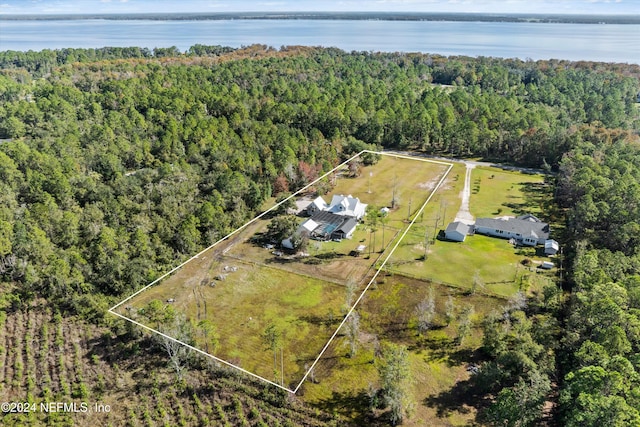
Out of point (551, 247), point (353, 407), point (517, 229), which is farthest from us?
point (517, 229)

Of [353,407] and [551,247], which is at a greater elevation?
[551,247]

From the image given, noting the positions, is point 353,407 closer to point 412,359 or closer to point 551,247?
point 412,359

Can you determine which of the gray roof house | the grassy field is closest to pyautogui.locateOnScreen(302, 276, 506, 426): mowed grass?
the grassy field

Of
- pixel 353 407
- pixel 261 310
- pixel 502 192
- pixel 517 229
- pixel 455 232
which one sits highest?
pixel 261 310

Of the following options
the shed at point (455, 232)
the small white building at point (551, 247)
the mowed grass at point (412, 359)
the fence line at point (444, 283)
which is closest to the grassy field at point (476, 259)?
the fence line at point (444, 283)

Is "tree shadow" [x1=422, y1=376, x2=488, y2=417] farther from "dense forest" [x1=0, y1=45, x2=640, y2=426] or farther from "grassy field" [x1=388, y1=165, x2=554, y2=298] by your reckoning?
"grassy field" [x1=388, y1=165, x2=554, y2=298]

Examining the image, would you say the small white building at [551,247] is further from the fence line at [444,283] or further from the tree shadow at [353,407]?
the tree shadow at [353,407]

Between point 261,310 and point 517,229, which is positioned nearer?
point 261,310

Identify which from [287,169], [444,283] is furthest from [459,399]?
[287,169]
